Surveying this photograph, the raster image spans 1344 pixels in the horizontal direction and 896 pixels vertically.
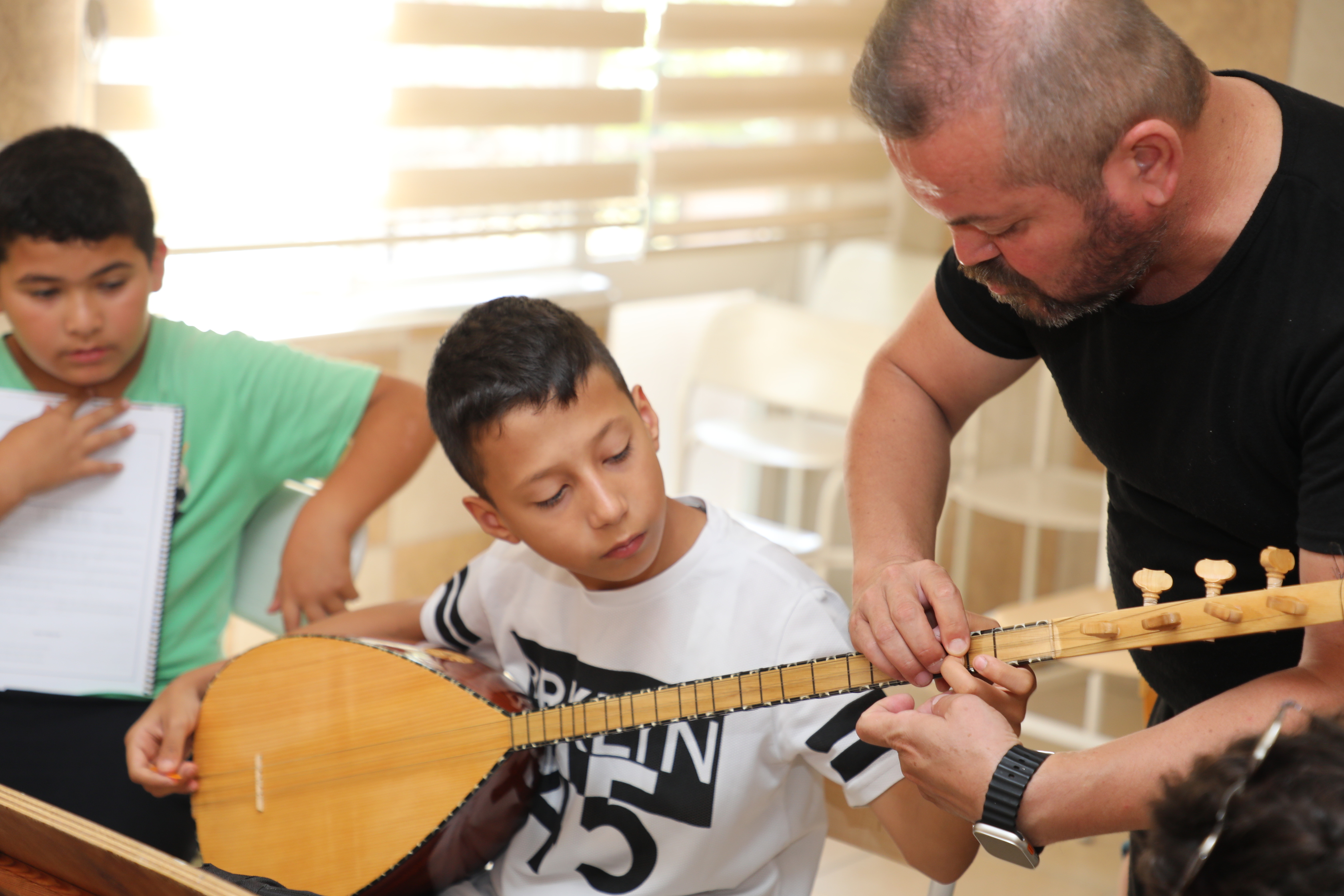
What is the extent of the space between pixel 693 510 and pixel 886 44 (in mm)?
534

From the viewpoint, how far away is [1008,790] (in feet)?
3.09

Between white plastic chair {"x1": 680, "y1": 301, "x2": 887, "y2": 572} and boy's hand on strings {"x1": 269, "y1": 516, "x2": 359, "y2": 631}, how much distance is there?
1.68m

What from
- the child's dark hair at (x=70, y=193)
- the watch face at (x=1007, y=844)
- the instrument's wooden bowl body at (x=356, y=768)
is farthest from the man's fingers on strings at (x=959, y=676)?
the child's dark hair at (x=70, y=193)

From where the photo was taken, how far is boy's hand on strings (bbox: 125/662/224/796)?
1.43m

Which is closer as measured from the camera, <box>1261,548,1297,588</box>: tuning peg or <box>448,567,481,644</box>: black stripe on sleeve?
<box>1261,548,1297,588</box>: tuning peg

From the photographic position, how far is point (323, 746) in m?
1.40

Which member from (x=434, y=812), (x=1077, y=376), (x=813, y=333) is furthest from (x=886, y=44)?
(x=813, y=333)

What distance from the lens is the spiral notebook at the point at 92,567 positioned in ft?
5.11

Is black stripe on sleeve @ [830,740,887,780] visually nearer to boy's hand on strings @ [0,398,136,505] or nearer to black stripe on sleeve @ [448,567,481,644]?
black stripe on sleeve @ [448,567,481,644]

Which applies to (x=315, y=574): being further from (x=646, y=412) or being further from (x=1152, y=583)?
(x=1152, y=583)

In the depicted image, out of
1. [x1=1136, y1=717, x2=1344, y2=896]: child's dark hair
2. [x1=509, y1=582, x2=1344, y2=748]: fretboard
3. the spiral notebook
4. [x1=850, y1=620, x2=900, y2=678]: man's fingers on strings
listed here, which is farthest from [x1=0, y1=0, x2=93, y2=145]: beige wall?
[x1=1136, y1=717, x2=1344, y2=896]: child's dark hair

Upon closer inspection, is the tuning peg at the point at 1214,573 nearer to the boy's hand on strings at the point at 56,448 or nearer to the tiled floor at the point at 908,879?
the tiled floor at the point at 908,879

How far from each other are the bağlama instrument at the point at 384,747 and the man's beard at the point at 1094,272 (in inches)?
13.2

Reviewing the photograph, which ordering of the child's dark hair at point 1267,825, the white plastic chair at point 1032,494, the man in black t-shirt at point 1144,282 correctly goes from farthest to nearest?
the white plastic chair at point 1032,494 < the man in black t-shirt at point 1144,282 < the child's dark hair at point 1267,825
